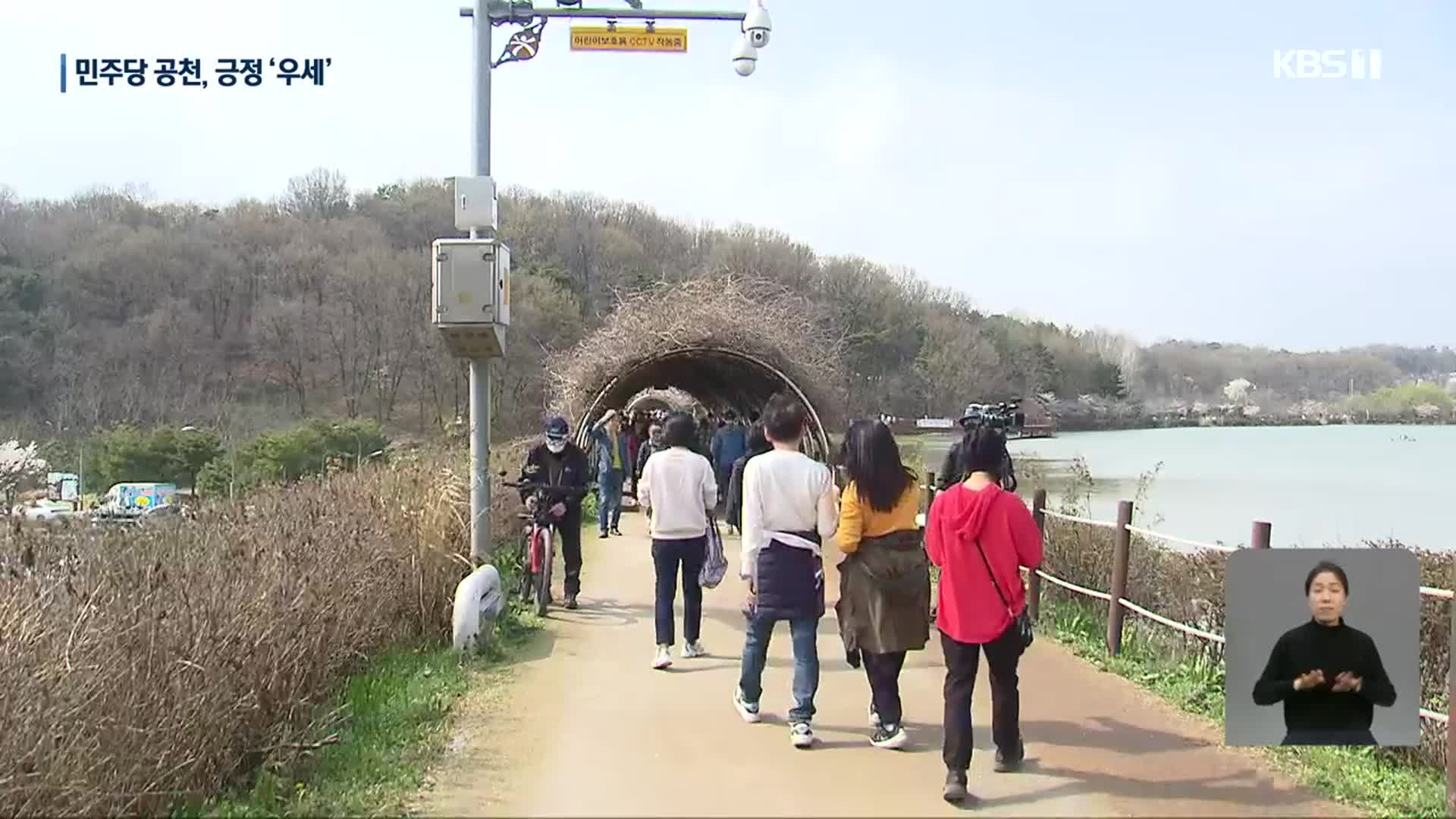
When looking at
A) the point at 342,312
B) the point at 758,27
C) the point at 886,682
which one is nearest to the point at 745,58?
the point at 758,27

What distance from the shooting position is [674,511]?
6.62m

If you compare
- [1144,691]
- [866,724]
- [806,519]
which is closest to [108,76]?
[806,519]

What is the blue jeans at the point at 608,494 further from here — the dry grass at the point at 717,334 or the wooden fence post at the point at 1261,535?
the wooden fence post at the point at 1261,535

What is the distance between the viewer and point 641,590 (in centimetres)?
963

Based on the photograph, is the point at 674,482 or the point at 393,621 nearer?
the point at 674,482

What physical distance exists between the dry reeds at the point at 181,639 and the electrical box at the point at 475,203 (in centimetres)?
223

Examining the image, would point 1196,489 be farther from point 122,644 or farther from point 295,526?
point 122,644

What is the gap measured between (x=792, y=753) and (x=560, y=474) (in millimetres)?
3803

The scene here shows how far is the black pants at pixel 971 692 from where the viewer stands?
4.50 m

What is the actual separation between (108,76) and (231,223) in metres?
63.0

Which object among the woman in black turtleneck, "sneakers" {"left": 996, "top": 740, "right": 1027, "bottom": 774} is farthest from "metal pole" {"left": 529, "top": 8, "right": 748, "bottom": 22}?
the woman in black turtleneck

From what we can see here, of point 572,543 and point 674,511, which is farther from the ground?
point 674,511

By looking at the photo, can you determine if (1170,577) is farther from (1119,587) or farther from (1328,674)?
(1328,674)

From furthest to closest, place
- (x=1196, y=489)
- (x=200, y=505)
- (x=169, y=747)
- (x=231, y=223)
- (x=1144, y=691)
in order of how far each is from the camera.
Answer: (x=231, y=223)
(x=1196, y=489)
(x=200, y=505)
(x=1144, y=691)
(x=169, y=747)
